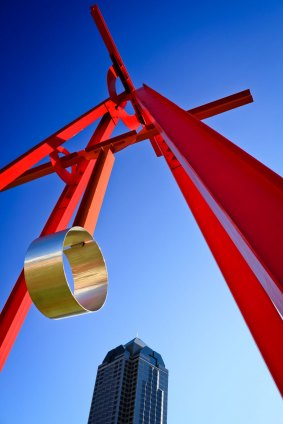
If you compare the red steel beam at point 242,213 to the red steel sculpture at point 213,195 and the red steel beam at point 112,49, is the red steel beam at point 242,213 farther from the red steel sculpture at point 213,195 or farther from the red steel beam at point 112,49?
the red steel beam at point 112,49

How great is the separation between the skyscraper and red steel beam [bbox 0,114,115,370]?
61.5 m

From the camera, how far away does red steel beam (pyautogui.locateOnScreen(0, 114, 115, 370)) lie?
221 cm

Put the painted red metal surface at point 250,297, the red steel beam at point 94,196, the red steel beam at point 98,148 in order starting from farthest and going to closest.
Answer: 1. the red steel beam at point 98,148
2. the red steel beam at point 94,196
3. the painted red metal surface at point 250,297

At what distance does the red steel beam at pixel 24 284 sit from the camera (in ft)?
7.24

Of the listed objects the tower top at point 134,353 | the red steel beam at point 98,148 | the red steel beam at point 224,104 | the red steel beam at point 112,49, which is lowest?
the red steel beam at point 98,148

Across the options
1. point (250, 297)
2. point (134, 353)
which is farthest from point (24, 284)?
point (134, 353)

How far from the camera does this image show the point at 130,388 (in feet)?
190

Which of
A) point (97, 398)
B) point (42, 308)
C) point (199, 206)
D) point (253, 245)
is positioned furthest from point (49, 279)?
point (97, 398)

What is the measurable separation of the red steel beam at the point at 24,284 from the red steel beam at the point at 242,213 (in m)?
0.94

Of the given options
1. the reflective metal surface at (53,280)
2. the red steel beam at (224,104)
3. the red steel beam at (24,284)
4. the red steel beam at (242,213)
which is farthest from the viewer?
the red steel beam at (224,104)

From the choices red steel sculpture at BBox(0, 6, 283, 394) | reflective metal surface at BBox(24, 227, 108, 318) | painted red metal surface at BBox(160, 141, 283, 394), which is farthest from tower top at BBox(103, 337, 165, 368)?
reflective metal surface at BBox(24, 227, 108, 318)

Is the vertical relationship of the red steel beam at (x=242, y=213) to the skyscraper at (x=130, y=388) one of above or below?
below

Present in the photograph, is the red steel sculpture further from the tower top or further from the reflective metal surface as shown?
the tower top

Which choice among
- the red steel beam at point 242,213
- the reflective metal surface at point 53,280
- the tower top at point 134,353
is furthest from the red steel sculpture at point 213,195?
the tower top at point 134,353
